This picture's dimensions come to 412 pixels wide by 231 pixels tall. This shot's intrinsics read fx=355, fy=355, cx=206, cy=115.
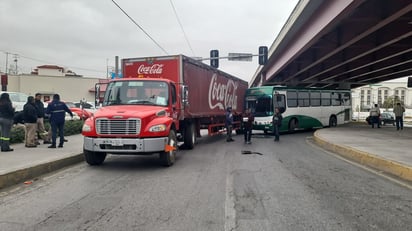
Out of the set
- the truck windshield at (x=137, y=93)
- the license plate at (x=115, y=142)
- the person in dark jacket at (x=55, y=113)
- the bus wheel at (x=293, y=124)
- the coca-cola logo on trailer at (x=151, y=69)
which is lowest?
the bus wheel at (x=293, y=124)

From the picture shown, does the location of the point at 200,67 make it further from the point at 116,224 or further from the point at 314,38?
the point at 116,224

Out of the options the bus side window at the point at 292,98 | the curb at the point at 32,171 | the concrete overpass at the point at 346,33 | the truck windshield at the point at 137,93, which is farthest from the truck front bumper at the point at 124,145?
the bus side window at the point at 292,98

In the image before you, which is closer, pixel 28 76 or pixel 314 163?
pixel 314 163

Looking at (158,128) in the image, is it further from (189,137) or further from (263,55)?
(263,55)

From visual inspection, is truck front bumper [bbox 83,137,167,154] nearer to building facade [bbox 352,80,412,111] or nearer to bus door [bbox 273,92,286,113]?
bus door [bbox 273,92,286,113]

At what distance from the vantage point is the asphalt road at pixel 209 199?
4738 millimetres

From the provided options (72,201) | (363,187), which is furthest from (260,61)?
(72,201)

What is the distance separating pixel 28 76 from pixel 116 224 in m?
58.8

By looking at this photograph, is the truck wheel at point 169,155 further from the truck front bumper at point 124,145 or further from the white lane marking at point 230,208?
the white lane marking at point 230,208

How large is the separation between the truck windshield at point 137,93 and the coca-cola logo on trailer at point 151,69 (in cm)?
209

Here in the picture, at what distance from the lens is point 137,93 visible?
1005 centimetres

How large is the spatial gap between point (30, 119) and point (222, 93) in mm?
9617

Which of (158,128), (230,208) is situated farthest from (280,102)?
(230,208)

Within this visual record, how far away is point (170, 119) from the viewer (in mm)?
9531
